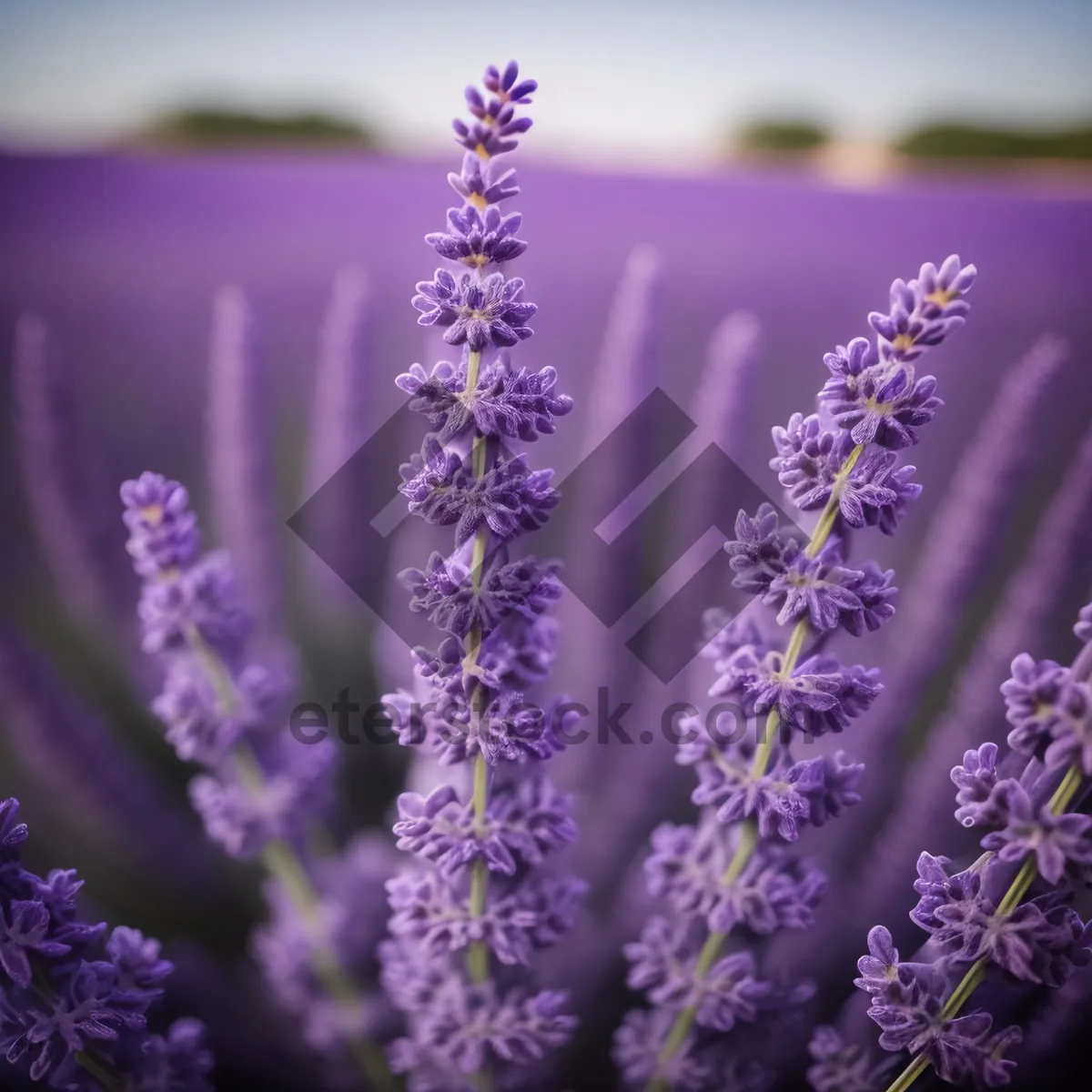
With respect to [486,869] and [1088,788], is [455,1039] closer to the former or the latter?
[486,869]

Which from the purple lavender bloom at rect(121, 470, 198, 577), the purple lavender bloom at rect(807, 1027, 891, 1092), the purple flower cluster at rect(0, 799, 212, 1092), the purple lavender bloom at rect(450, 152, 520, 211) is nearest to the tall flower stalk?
the purple lavender bloom at rect(121, 470, 198, 577)

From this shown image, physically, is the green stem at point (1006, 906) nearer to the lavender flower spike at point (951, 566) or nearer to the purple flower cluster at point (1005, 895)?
the purple flower cluster at point (1005, 895)

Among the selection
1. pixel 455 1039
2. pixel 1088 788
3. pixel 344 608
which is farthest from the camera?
pixel 344 608

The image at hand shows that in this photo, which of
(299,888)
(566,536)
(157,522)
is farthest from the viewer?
(566,536)

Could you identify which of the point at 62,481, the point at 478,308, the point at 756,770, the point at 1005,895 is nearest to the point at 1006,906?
the point at 1005,895

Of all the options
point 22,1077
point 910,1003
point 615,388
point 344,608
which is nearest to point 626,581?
point 615,388

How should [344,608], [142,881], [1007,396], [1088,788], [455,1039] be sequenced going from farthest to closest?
1. [344,608]
2. [142,881]
3. [1007,396]
4. [455,1039]
5. [1088,788]

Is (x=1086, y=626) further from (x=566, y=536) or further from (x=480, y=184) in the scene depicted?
(x=566, y=536)

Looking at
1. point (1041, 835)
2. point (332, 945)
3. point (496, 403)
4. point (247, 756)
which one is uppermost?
point (496, 403)
